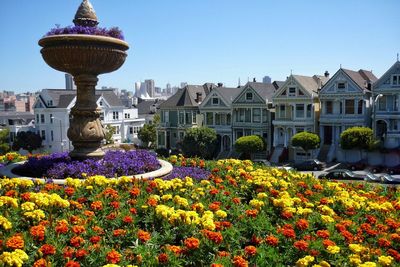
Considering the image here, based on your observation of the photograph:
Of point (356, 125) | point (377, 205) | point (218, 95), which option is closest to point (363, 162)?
point (356, 125)

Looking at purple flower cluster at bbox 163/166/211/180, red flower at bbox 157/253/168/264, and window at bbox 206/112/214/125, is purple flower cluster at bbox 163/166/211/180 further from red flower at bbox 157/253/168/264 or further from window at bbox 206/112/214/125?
window at bbox 206/112/214/125

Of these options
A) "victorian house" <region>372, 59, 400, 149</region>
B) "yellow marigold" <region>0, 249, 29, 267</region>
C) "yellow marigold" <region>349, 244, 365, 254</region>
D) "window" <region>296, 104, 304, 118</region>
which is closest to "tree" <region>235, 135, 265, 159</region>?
"window" <region>296, 104, 304, 118</region>

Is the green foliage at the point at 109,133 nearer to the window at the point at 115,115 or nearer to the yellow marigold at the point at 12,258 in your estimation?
the window at the point at 115,115

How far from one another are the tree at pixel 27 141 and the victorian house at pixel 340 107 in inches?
1698

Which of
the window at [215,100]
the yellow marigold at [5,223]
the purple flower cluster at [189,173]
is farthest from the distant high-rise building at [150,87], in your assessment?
the yellow marigold at [5,223]

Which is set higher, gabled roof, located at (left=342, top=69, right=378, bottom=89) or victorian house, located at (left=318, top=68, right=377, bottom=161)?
gabled roof, located at (left=342, top=69, right=378, bottom=89)

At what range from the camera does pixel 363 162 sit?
43812 mm

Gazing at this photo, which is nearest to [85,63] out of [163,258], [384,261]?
[163,258]

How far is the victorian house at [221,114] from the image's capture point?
5514cm

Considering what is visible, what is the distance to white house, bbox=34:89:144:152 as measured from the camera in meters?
63.3

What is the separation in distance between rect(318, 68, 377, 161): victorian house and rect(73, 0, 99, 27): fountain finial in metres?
36.5

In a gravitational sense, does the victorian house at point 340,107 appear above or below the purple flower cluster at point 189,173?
above

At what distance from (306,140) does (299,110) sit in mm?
5748

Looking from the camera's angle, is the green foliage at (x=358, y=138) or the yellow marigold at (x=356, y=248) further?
the green foliage at (x=358, y=138)
